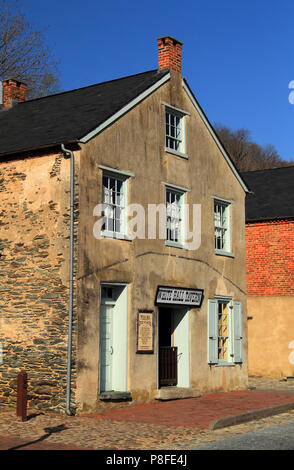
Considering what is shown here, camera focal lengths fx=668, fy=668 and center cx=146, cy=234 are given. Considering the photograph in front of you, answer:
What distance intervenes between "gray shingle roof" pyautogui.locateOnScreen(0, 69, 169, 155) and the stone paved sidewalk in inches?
242

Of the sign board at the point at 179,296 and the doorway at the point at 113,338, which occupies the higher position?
the sign board at the point at 179,296

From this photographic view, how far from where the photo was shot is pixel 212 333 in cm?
1919

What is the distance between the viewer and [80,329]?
14.6 metres

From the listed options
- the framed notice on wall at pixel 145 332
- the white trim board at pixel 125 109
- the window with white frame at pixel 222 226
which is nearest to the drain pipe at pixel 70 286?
the white trim board at pixel 125 109

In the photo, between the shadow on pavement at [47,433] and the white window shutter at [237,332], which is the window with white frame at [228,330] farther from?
the shadow on pavement at [47,433]

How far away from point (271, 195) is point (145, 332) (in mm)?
13073

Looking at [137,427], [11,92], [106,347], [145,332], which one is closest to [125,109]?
[145,332]

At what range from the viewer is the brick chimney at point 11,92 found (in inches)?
846

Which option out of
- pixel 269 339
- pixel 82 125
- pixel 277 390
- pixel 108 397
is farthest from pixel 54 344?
pixel 269 339

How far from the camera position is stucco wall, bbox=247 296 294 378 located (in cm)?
2502

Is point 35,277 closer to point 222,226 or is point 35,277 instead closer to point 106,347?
point 106,347

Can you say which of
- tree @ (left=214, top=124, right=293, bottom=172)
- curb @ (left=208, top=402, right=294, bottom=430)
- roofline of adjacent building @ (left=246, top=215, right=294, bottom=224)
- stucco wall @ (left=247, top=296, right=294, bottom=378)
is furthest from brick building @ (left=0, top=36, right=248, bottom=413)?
tree @ (left=214, top=124, right=293, bottom=172)

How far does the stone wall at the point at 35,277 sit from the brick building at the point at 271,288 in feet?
40.7

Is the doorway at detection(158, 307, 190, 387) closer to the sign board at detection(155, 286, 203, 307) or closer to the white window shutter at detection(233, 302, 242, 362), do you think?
the sign board at detection(155, 286, 203, 307)
